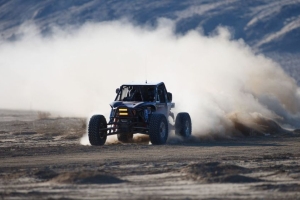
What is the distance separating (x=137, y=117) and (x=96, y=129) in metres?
1.20

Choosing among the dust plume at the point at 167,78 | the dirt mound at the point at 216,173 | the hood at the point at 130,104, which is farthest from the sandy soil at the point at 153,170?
the dust plume at the point at 167,78

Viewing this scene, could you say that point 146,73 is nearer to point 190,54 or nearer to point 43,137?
point 190,54

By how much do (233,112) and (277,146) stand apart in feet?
25.0

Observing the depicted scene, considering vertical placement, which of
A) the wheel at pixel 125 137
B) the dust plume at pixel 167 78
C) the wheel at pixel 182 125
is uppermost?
the dust plume at pixel 167 78

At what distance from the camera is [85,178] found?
16.9 meters

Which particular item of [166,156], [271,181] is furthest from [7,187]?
[166,156]

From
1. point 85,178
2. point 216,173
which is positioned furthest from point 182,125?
point 85,178

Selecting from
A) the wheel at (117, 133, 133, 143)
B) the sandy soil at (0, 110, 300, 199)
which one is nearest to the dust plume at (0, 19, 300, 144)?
the wheel at (117, 133, 133, 143)

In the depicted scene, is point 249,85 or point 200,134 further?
point 249,85

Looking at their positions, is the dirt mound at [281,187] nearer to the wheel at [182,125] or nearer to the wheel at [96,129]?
the wheel at [96,129]

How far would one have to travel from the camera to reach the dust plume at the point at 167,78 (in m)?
34.7

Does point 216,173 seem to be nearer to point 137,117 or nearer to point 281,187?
point 281,187

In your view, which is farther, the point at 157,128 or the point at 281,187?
the point at 157,128

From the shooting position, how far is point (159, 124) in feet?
85.1
